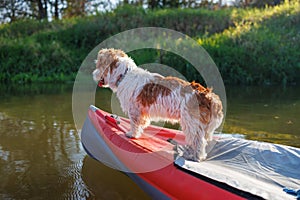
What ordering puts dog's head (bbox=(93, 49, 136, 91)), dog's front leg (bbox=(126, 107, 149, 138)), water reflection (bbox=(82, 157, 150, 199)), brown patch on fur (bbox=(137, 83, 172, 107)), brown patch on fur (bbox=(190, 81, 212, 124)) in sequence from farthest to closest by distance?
dog's head (bbox=(93, 49, 136, 91)) → dog's front leg (bbox=(126, 107, 149, 138)) → water reflection (bbox=(82, 157, 150, 199)) → brown patch on fur (bbox=(137, 83, 172, 107)) → brown patch on fur (bbox=(190, 81, 212, 124))

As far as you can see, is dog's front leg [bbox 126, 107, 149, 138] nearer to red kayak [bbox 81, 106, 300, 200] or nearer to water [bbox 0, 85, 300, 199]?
red kayak [bbox 81, 106, 300, 200]

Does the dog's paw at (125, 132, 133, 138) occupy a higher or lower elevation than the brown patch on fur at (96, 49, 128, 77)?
lower

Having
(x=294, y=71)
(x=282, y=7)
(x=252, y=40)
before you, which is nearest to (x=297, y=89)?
(x=294, y=71)

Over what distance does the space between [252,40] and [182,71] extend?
3195 millimetres

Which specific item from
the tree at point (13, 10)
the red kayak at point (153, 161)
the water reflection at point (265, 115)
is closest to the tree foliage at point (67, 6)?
the tree at point (13, 10)

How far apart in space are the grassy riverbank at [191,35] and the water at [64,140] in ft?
10.6

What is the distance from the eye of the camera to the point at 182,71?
13797 millimetres

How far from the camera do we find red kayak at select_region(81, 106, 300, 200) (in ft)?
8.99

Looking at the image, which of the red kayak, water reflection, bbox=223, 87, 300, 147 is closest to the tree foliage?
water reflection, bbox=223, 87, 300, 147

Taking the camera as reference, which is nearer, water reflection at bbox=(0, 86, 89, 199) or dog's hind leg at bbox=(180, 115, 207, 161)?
dog's hind leg at bbox=(180, 115, 207, 161)

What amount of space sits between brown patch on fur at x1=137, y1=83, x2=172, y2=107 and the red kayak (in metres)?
0.46

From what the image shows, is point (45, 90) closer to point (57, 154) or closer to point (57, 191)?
point (57, 154)

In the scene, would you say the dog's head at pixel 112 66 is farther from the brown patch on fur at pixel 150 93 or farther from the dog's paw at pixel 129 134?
the dog's paw at pixel 129 134

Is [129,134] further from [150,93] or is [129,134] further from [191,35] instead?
[191,35]
